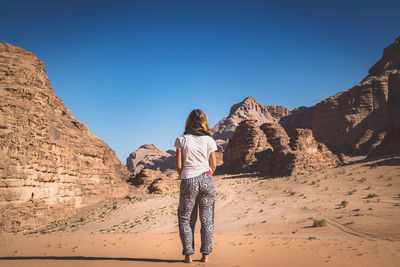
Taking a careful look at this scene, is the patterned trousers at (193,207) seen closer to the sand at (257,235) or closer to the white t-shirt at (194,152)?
the white t-shirt at (194,152)

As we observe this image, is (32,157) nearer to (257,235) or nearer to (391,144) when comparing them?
(257,235)

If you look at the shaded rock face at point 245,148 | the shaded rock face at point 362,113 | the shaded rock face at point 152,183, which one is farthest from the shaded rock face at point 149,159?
the shaded rock face at point 152,183

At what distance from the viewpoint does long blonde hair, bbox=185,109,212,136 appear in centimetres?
418

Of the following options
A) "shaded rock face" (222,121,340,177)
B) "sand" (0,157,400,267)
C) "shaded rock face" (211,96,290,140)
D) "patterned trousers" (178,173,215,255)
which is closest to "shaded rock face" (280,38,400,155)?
"shaded rock face" (222,121,340,177)

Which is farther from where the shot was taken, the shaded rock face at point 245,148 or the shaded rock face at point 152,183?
the shaded rock face at point 245,148

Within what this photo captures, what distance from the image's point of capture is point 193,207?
3990 millimetres

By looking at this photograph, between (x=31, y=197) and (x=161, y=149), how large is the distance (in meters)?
165

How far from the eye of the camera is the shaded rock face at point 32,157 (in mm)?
12219

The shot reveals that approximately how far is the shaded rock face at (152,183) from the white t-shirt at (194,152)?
27003mm

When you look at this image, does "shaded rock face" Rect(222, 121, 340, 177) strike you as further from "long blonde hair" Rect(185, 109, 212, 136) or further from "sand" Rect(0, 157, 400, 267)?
"long blonde hair" Rect(185, 109, 212, 136)

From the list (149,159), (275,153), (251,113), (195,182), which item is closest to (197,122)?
(195,182)

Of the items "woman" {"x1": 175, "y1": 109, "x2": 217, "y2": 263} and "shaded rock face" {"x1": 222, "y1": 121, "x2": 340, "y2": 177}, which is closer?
"woman" {"x1": 175, "y1": 109, "x2": 217, "y2": 263}

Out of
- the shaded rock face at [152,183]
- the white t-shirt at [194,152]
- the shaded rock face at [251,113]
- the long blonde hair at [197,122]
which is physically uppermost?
the shaded rock face at [251,113]

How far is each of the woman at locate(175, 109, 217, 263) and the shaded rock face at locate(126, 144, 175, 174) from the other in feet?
389
